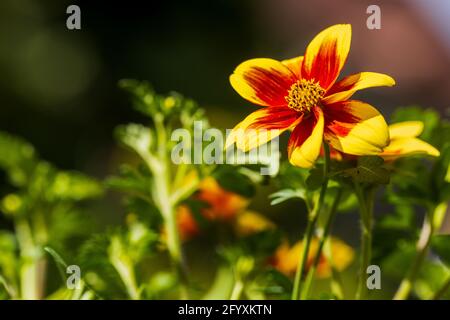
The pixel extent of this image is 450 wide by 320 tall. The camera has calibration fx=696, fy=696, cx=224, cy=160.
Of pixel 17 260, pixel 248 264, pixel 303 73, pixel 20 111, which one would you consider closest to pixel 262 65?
pixel 303 73

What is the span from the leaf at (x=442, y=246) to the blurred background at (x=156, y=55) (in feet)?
4.32

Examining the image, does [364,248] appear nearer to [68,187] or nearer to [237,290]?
[237,290]

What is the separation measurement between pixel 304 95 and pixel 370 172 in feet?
0.19

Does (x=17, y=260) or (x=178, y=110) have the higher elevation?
(x=178, y=110)

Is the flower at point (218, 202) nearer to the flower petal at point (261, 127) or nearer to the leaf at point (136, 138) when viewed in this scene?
the leaf at point (136, 138)

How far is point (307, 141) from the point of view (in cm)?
37

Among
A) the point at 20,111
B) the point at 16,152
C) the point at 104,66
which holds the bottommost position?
the point at 16,152

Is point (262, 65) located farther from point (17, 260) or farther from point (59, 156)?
point (59, 156)

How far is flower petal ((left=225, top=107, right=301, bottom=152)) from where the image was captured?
38cm

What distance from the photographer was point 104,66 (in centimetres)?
207

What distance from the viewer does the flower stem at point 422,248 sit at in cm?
46
